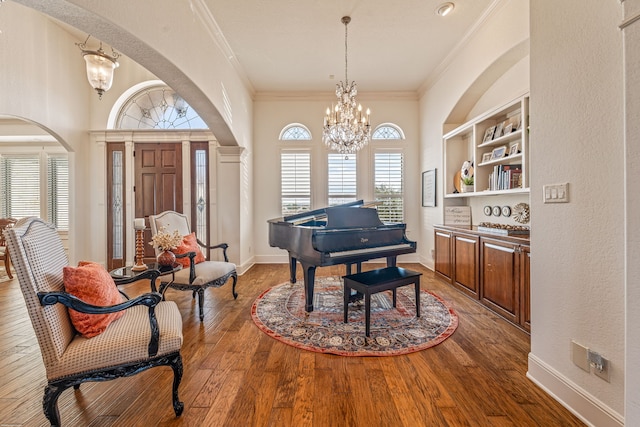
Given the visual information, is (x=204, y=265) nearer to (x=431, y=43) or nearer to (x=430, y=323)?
(x=430, y=323)

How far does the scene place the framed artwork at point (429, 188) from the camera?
15.8 ft

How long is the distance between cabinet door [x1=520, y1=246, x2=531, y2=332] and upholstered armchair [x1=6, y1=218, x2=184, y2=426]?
2962mm

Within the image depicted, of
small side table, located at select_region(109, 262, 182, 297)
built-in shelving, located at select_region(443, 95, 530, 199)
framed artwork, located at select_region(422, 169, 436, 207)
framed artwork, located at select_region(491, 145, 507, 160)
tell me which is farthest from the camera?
framed artwork, located at select_region(422, 169, 436, 207)

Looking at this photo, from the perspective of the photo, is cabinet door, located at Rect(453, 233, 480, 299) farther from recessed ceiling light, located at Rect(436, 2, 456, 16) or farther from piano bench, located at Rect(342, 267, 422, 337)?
recessed ceiling light, located at Rect(436, 2, 456, 16)

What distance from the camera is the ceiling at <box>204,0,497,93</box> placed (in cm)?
310

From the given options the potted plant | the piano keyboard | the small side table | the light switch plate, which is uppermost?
the potted plant

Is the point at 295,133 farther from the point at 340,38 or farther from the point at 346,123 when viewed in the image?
the point at 346,123

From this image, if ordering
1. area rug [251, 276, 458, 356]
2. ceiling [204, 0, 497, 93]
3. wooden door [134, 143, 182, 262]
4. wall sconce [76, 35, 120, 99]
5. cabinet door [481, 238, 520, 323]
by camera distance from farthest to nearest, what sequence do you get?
wooden door [134, 143, 182, 262], wall sconce [76, 35, 120, 99], ceiling [204, 0, 497, 93], cabinet door [481, 238, 520, 323], area rug [251, 276, 458, 356]

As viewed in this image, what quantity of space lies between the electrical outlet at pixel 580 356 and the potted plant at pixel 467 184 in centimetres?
265

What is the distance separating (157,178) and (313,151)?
315 centimetres

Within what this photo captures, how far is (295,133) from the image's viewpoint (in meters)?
5.56

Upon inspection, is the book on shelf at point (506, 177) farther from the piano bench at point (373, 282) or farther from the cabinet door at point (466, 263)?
the piano bench at point (373, 282)

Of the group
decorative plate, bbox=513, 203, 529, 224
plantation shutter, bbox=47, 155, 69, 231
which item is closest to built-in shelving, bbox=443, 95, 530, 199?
decorative plate, bbox=513, 203, 529, 224

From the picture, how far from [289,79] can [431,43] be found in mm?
2429
